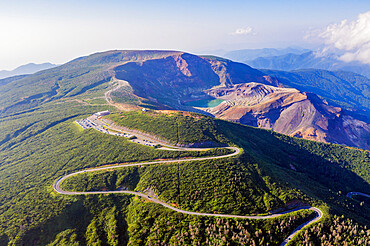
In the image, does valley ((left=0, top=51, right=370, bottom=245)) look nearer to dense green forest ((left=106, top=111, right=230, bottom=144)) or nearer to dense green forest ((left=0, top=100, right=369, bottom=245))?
dense green forest ((left=0, top=100, right=369, bottom=245))

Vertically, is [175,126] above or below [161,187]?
above

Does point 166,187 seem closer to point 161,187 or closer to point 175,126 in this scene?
point 161,187

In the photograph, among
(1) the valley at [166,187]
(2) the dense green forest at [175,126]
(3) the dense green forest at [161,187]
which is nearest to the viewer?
(3) the dense green forest at [161,187]

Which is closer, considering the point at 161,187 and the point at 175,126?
the point at 161,187

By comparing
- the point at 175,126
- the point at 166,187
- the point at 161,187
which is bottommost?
the point at 166,187

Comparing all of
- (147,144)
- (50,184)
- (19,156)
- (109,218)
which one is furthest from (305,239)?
(19,156)

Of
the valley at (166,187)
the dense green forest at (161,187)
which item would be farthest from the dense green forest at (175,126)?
the dense green forest at (161,187)

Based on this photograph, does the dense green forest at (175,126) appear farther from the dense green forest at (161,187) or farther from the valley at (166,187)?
the dense green forest at (161,187)

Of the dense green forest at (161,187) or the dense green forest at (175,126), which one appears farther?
the dense green forest at (175,126)

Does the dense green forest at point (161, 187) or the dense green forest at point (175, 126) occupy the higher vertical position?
the dense green forest at point (175, 126)

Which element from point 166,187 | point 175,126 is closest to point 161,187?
point 166,187
